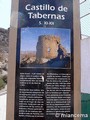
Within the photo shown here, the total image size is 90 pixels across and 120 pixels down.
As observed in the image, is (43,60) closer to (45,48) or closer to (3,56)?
(45,48)

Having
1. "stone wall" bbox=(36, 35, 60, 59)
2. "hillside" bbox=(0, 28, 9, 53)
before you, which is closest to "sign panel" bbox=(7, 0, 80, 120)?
"stone wall" bbox=(36, 35, 60, 59)

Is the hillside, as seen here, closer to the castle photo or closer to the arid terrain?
the arid terrain

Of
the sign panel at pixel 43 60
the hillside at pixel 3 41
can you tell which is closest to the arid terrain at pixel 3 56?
the hillside at pixel 3 41

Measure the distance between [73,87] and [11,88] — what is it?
2.65 feet

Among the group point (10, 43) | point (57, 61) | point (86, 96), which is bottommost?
point (86, 96)

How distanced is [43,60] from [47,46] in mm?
201

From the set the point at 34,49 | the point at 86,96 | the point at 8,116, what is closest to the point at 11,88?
the point at 8,116

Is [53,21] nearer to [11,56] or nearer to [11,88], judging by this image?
[11,56]

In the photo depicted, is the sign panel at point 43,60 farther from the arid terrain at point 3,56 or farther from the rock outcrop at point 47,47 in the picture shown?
the arid terrain at point 3,56

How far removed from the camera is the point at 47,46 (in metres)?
3.86

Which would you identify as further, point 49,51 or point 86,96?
point 86,96

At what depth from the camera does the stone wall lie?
3.82 m

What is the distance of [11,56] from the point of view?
3.83 metres

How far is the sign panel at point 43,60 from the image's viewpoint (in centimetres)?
368
